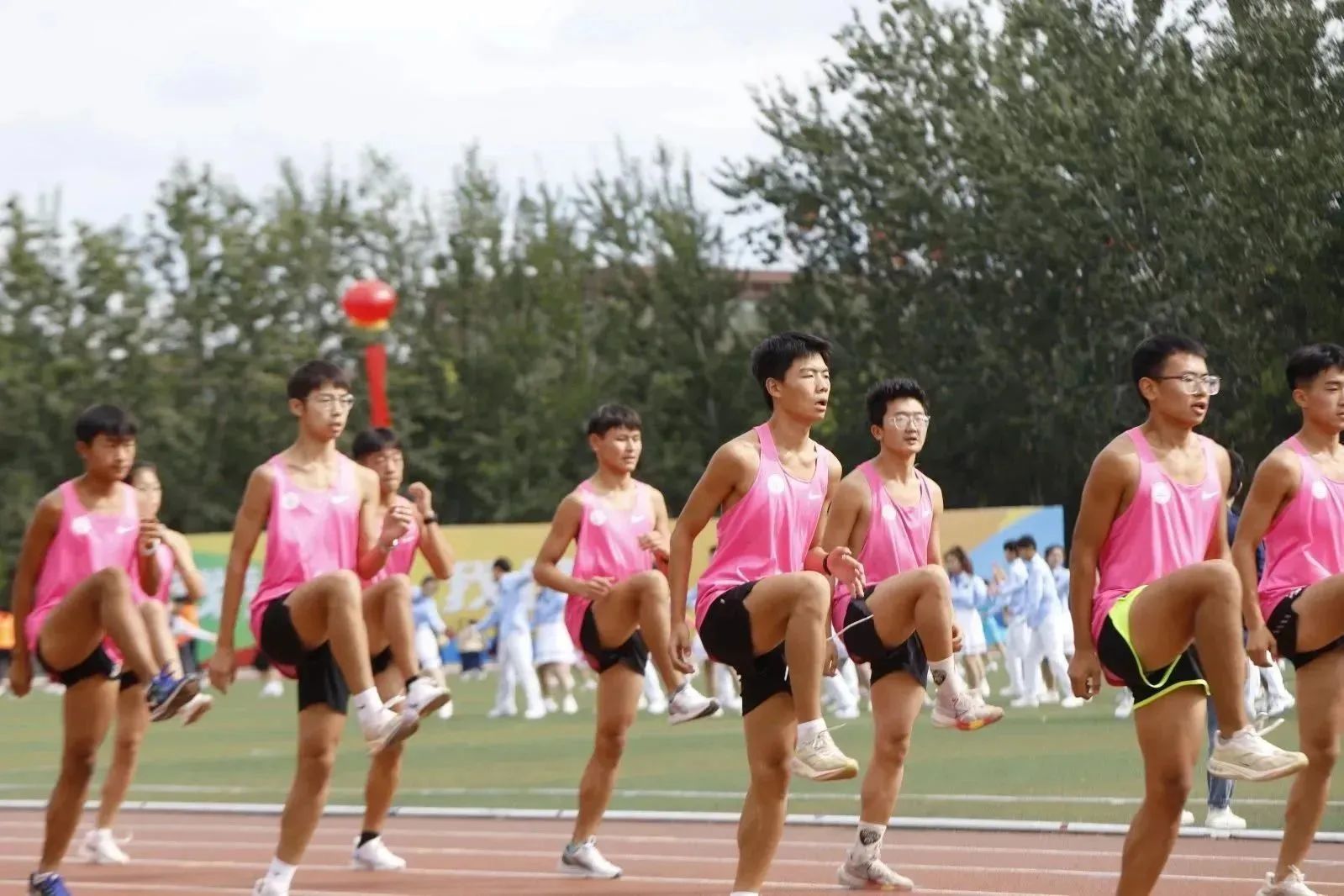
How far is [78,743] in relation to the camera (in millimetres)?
9883

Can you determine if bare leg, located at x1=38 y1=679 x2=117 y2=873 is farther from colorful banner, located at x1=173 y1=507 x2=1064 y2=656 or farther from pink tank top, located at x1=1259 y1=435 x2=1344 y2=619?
colorful banner, located at x1=173 y1=507 x2=1064 y2=656

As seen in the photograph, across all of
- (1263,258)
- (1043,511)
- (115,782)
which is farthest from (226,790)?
(1263,258)

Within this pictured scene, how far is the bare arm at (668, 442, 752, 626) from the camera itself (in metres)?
8.61

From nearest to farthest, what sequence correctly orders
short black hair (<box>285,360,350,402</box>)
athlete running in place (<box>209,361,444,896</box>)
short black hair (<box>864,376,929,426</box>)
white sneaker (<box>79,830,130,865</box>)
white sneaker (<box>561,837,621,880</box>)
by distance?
athlete running in place (<box>209,361,444,896</box>) < short black hair (<box>285,360,350,402</box>) < short black hair (<box>864,376,929,426</box>) < white sneaker (<box>561,837,621,880</box>) < white sneaker (<box>79,830,130,865</box>)

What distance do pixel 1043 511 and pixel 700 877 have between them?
26.6 metres

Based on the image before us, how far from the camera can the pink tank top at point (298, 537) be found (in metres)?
9.50

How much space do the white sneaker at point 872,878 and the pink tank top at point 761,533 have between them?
2.14 m

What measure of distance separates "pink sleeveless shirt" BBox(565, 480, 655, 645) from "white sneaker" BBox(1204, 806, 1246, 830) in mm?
3327

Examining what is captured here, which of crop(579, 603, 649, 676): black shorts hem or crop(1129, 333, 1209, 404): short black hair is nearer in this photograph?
crop(1129, 333, 1209, 404): short black hair

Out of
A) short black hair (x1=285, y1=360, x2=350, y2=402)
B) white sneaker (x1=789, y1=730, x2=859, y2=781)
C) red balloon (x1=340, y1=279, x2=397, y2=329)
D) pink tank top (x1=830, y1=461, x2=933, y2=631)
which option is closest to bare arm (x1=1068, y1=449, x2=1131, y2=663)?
white sneaker (x1=789, y1=730, x2=859, y2=781)

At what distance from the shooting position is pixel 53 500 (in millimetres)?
10031

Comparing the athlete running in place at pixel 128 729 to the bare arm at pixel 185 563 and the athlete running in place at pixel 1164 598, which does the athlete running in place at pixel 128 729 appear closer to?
the bare arm at pixel 185 563

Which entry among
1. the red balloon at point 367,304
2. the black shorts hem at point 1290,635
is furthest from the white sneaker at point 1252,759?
the red balloon at point 367,304

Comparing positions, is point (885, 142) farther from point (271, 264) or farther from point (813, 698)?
point (813, 698)
